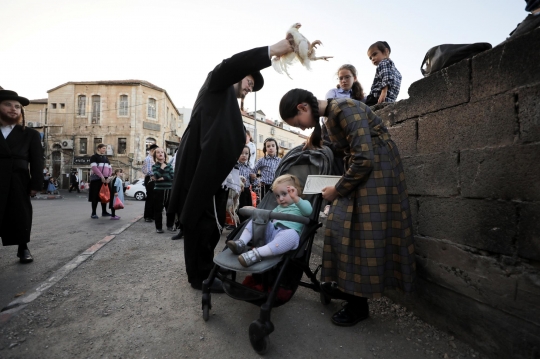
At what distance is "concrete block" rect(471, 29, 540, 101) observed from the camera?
154cm

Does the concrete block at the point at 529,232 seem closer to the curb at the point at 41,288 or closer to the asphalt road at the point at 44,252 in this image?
the curb at the point at 41,288

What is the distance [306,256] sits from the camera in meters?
2.18

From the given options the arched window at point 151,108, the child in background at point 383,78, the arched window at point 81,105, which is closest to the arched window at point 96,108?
the arched window at point 81,105

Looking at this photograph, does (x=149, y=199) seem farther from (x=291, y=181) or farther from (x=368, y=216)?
(x=368, y=216)

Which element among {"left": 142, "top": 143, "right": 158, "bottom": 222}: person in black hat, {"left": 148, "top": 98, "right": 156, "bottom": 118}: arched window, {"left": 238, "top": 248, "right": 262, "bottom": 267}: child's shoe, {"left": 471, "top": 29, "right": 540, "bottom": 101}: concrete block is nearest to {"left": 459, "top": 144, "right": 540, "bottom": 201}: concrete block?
{"left": 471, "top": 29, "right": 540, "bottom": 101}: concrete block

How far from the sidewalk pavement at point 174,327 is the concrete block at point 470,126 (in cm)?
133

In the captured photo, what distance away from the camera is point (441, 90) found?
2.11m

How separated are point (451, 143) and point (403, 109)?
0.63 m

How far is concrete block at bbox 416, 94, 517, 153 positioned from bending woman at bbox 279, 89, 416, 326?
1.27 ft

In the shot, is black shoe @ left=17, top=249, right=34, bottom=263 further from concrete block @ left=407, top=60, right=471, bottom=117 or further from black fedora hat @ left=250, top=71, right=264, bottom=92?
concrete block @ left=407, top=60, right=471, bottom=117

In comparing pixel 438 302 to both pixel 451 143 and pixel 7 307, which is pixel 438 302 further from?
pixel 7 307

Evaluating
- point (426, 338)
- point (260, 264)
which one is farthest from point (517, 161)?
point (260, 264)

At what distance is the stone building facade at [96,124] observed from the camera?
31.4m

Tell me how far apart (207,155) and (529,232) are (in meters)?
2.10
